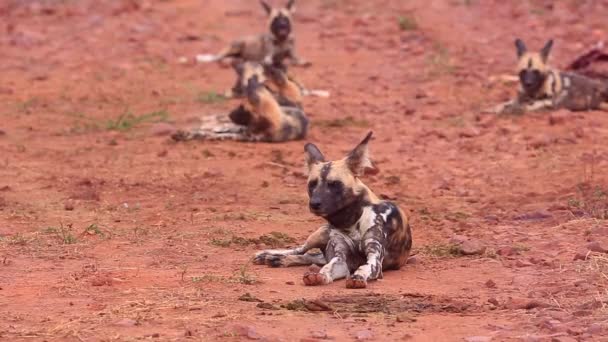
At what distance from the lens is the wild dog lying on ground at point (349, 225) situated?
7.19 meters

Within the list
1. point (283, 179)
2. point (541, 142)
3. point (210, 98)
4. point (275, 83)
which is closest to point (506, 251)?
point (283, 179)

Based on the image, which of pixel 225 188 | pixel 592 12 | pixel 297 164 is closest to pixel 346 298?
pixel 225 188

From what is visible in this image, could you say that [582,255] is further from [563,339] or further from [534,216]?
[563,339]

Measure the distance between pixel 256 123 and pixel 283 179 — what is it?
1865mm

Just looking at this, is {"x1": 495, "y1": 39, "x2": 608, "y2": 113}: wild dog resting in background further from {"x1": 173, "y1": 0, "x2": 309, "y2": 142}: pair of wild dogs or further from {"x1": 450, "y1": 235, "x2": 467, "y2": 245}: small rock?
{"x1": 450, "y1": 235, "x2": 467, "y2": 245}: small rock

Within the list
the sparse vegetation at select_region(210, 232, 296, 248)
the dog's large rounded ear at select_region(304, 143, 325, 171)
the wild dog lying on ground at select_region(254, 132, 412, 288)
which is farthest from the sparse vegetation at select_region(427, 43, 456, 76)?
the wild dog lying on ground at select_region(254, 132, 412, 288)

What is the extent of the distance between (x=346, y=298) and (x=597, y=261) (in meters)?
1.55

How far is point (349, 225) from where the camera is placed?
289 inches

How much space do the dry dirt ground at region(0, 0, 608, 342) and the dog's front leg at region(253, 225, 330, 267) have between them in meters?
0.14

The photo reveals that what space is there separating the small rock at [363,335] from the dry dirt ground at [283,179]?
0.01 meters

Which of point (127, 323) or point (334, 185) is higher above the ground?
point (334, 185)

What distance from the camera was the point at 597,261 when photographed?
701cm

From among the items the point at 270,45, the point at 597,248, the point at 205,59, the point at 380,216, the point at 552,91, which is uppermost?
the point at 380,216

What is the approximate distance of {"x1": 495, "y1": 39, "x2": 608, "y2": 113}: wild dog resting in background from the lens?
510 inches
